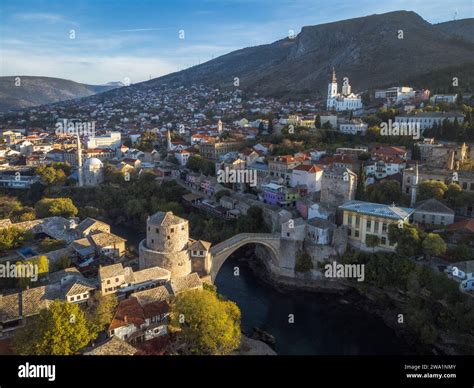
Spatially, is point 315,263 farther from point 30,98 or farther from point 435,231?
point 30,98

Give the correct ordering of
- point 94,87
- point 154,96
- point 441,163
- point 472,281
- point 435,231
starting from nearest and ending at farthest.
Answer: point 472,281, point 435,231, point 441,163, point 154,96, point 94,87

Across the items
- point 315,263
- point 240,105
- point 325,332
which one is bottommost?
point 325,332

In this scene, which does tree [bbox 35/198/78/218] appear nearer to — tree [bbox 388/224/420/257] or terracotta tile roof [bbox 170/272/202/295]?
terracotta tile roof [bbox 170/272/202/295]

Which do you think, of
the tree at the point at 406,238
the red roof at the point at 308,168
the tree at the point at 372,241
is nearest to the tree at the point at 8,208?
the red roof at the point at 308,168

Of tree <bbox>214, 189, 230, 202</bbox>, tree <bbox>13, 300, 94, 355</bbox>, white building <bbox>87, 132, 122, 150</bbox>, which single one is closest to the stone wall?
tree <bbox>13, 300, 94, 355</bbox>

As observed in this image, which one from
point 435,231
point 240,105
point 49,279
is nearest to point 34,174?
point 49,279

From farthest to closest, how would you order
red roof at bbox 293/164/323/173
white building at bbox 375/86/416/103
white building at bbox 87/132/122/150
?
1. white building at bbox 87/132/122/150
2. white building at bbox 375/86/416/103
3. red roof at bbox 293/164/323/173
